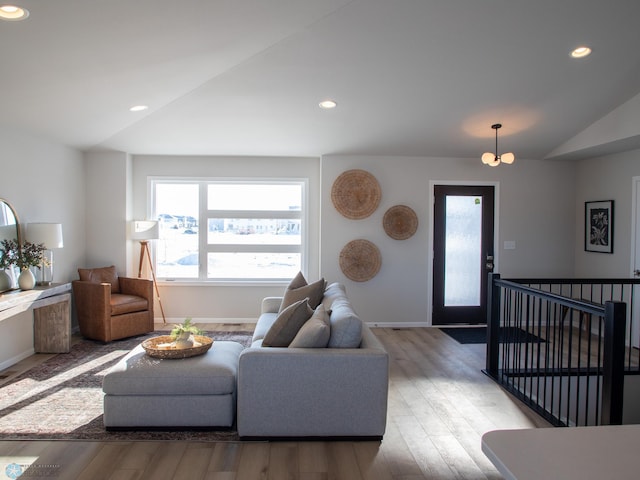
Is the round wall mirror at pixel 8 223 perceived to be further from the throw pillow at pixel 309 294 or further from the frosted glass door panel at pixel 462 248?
the frosted glass door panel at pixel 462 248

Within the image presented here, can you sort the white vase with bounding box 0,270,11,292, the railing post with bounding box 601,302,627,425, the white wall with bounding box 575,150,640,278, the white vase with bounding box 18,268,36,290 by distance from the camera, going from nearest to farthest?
the railing post with bounding box 601,302,627,425
the white vase with bounding box 0,270,11,292
the white vase with bounding box 18,268,36,290
the white wall with bounding box 575,150,640,278

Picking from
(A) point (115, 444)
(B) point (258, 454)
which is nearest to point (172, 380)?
(A) point (115, 444)

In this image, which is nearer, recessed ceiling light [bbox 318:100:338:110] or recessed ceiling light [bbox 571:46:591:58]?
recessed ceiling light [bbox 571:46:591:58]

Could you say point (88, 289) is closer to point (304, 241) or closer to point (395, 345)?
point (304, 241)

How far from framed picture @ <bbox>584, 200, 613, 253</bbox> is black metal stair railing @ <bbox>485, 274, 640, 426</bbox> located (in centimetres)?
53

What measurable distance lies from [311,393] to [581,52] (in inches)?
141

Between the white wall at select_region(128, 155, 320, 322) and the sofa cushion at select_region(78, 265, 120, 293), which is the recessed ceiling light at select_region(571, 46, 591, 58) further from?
the sofa cushion at select_region(78, 265, 120, 293)

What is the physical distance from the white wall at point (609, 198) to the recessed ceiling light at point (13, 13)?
19.5 feet

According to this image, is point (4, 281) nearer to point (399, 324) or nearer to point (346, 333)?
point (346, 333)

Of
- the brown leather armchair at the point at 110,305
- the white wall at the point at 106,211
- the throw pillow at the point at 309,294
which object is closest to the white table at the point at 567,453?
the throw pillow at the point at 309,294

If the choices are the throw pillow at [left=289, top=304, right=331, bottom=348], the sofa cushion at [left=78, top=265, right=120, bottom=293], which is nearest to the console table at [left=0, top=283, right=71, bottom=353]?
the sofa cushion at [left=78, top=265, right=120, bottom=293]

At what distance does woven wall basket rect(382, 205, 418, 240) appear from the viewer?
598 centimetres

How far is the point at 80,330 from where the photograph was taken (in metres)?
5.30

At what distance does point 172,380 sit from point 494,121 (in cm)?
425
